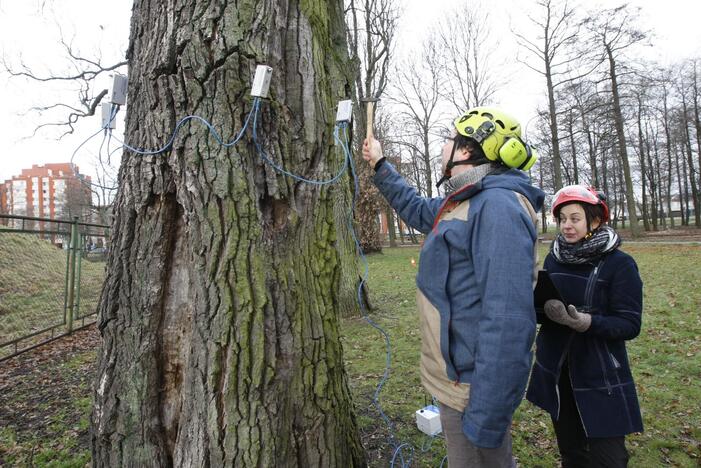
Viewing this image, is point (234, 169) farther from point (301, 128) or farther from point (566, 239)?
point (566, 239)

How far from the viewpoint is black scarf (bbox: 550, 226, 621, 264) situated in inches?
82.7

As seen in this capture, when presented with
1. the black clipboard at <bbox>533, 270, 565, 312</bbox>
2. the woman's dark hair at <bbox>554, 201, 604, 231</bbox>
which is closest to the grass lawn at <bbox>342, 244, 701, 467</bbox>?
the black clipboard at <bbox>533, 270, 565, 312</bbox>

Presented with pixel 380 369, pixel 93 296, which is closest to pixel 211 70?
pixel 380 369

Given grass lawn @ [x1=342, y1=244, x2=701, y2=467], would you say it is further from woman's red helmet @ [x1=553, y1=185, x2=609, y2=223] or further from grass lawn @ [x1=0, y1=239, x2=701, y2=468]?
woman's red helmet @ [x1=553, y1=185, x2=609, y2=223]

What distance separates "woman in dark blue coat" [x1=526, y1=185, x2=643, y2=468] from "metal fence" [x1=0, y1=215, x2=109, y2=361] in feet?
17.0

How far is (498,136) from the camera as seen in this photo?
1744mm

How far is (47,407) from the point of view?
3.72m

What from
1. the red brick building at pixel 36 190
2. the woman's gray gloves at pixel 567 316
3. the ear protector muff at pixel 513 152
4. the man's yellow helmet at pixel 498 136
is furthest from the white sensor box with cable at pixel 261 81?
the red brick building at pixel 36 190

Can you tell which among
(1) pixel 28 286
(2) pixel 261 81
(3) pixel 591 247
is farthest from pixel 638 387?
(1) pixel 28 286

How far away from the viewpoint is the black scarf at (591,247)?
2.10m

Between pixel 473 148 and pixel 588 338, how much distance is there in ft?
3.90

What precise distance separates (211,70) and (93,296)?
805cm

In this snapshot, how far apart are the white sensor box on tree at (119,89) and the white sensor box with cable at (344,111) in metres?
1.07

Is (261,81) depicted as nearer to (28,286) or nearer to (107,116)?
(107,116)
